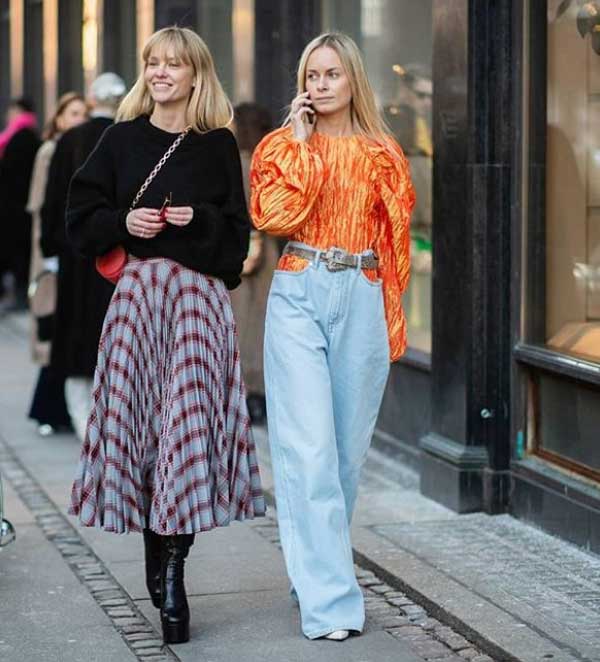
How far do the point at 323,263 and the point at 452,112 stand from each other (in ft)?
6.50

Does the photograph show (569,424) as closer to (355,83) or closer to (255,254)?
(355,83)

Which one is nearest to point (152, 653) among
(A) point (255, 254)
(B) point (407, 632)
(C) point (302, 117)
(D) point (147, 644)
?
(D) point (147, 644)

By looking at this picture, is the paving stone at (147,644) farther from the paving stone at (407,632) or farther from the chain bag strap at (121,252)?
the chain bag strap at (121,252)

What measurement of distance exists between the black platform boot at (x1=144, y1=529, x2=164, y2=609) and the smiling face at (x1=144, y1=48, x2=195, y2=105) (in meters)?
1.45

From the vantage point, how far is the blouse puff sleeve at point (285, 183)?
17.7 ft

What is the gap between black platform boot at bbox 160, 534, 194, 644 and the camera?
550 centimetres

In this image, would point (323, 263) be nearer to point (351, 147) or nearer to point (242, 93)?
point (351, 147)

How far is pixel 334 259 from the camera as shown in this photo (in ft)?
18.1

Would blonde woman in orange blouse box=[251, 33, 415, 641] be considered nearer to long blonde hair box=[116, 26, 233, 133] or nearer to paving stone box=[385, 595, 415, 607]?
long blonde hair box=[116, 26, 233, 133]

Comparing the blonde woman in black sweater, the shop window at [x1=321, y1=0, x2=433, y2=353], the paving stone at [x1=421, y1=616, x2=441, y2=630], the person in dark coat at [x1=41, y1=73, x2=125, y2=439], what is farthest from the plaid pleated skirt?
the person in dark coat at [x1=41, y1=73, x2=125, y2=439]

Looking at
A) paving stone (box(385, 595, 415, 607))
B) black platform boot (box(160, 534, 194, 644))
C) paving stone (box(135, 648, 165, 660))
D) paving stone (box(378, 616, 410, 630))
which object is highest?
black platform boot (box(160, 534, 194, 644))

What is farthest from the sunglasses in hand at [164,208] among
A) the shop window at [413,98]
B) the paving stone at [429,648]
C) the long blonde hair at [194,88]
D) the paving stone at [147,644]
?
the shop window at [413,98]

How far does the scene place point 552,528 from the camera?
22.5 feet

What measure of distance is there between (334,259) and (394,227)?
273 mm
